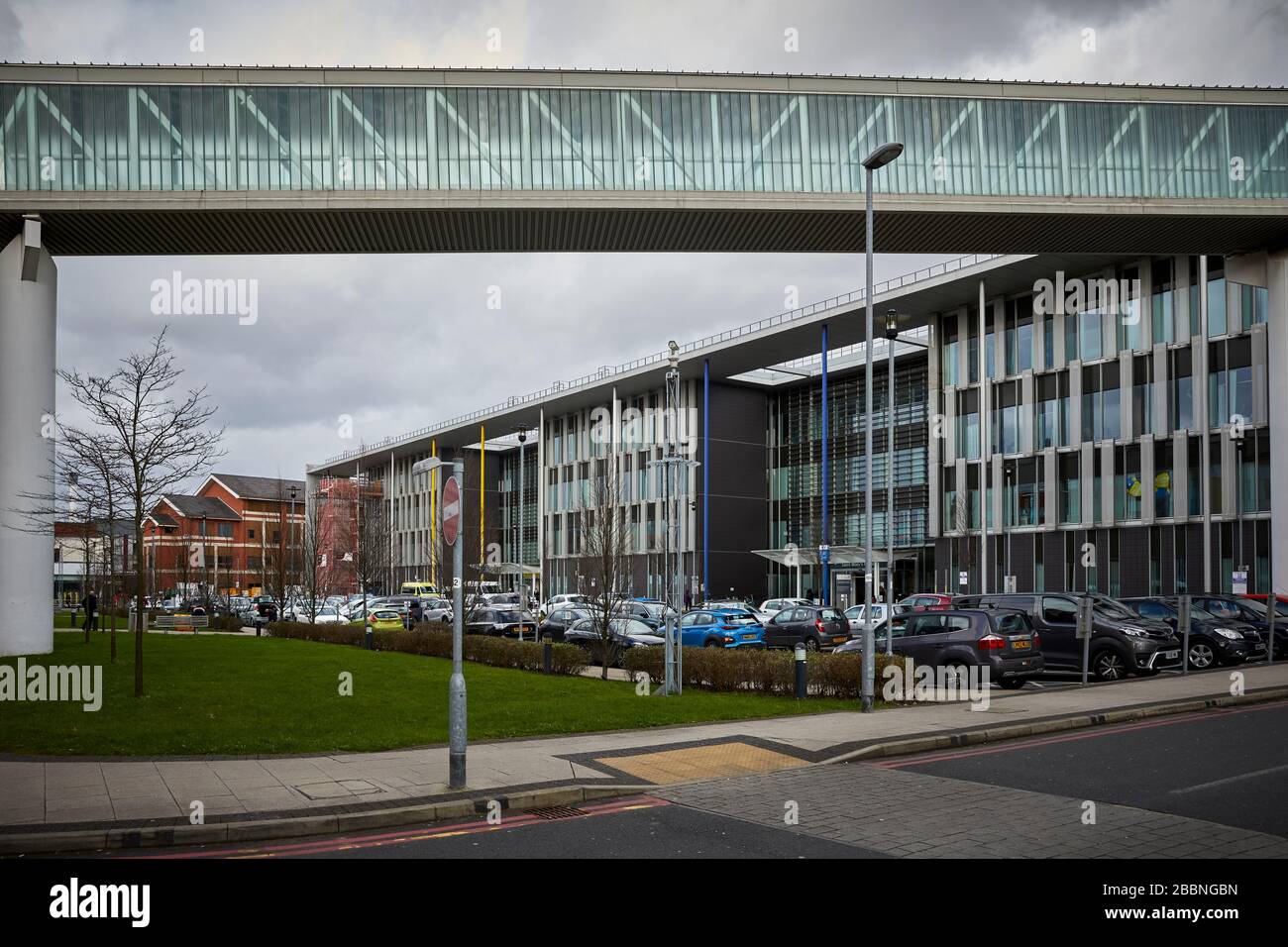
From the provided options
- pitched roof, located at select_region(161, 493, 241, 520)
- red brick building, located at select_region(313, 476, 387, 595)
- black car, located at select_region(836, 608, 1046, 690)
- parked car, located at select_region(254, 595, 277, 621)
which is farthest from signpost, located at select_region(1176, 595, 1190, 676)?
pitched roof, located at select_region(161, 493, 241, 520)

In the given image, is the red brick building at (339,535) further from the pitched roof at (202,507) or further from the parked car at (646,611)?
the pitched roof at (202,507)

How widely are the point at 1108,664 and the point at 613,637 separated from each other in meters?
11.0

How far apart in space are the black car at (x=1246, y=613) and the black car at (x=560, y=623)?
16881mm

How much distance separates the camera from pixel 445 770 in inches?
455

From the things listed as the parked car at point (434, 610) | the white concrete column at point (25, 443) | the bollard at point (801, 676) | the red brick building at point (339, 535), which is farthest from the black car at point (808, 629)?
the red brick building at point (339, 535)

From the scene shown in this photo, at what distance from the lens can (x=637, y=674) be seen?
73.6 feet

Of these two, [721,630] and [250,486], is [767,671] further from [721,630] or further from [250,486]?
[250,486]

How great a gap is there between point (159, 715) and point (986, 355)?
49933 mm

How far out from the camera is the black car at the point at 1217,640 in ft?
82.2

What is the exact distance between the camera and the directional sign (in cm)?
1049

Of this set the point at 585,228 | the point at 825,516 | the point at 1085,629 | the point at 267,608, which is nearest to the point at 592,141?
the point at 585,228

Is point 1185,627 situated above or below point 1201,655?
above

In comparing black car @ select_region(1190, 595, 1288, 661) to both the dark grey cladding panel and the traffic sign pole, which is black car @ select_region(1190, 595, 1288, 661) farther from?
the traffic sign pole

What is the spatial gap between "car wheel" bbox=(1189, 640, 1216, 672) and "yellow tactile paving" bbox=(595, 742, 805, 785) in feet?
52.9
